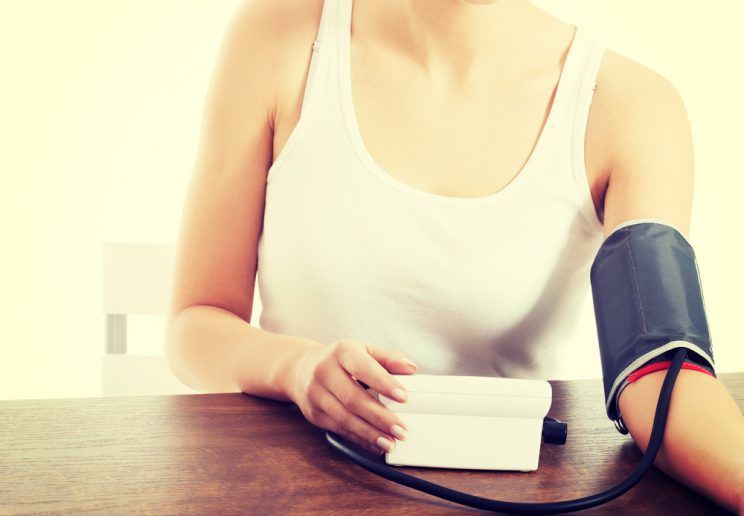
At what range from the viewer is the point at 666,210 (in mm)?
834

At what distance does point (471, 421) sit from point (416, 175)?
401mm

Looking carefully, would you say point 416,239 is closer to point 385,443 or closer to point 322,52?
point 322,52

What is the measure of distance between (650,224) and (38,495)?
1.81ft

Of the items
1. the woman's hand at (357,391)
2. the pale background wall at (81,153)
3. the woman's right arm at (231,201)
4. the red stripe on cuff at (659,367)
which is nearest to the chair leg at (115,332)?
the woman's right arm at (231,201)

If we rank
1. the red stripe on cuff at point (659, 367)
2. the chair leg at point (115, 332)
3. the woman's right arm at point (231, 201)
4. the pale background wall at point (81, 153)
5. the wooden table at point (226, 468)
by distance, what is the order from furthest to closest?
the pale background wall at point (81, 153) < the chair leg at point (115, 332) < the woman's right arm at point (231, 201) < the red stripe on cuff at point (659, 367) < the wooden table at point (226, 468)

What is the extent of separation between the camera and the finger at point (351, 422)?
0.59 m

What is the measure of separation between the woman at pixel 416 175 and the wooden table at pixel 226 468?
7.6 inches

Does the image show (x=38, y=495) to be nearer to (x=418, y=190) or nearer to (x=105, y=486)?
(x=105, y=486)

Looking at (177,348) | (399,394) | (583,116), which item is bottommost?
(177,348)

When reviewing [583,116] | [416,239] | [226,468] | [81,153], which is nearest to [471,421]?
[226,468]

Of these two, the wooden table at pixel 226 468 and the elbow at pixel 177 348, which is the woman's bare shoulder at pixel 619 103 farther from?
the elbow at pixel 177 348

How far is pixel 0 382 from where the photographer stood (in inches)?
97.1

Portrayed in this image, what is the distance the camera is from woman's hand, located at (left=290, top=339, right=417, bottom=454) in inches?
22.8

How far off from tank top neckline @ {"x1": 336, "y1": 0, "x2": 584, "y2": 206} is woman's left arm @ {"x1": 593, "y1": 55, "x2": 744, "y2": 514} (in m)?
0.05
